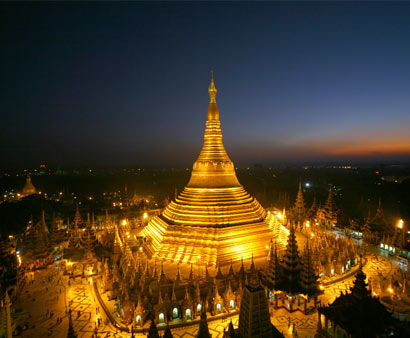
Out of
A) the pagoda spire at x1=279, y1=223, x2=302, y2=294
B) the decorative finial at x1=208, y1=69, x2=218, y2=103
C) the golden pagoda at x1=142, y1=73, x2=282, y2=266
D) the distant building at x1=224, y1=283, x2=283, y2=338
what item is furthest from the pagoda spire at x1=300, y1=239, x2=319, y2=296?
the decorative finial at x1=208, y1=69, x2=218, y2=103

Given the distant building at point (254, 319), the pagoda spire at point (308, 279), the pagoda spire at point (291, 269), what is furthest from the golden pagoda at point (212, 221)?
the distant building at point (254, 319)

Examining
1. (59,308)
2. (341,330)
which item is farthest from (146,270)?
(341,330)

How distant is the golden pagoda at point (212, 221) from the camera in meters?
19.9

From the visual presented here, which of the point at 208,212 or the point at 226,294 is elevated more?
the point at 208,212

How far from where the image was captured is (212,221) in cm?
2138

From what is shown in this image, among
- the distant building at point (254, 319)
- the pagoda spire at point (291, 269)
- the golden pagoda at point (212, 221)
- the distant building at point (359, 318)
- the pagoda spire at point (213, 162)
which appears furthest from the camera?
the pagoda spire at point (213, 162)

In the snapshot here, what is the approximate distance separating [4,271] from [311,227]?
2981 cm

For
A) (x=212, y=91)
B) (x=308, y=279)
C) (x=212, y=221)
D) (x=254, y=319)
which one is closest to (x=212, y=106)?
(x=212, y=91)

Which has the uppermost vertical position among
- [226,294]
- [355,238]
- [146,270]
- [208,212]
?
[208,212]

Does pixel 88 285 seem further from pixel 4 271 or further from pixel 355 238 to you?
pixel 355 238

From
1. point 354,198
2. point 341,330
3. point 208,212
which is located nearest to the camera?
point 341,330

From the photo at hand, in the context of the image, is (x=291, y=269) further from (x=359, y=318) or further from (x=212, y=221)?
(x=212, y=221)

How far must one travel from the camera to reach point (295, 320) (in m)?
14.7

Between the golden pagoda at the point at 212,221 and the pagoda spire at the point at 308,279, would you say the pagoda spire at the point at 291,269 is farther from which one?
the golden pagoda at the point at 212,221
